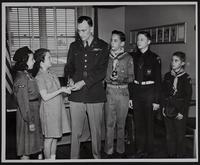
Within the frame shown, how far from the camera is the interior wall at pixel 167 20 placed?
1613 mm

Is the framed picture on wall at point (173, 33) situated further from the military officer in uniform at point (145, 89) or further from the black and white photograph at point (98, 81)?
the military officer in uniform at point (145, 89)

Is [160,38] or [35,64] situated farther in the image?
[160,38]

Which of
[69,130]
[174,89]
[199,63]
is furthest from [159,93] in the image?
[69,130]

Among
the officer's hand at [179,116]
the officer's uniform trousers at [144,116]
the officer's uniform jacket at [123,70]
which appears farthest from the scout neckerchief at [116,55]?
the officer's hand at [179,116]

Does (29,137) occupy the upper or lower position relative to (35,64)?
lower

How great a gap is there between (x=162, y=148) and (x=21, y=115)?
0.73m

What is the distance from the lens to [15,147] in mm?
1622

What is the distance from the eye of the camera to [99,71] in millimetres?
1651

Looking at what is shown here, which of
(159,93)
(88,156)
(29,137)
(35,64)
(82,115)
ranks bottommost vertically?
(88,156)

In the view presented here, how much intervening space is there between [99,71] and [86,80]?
0.08m

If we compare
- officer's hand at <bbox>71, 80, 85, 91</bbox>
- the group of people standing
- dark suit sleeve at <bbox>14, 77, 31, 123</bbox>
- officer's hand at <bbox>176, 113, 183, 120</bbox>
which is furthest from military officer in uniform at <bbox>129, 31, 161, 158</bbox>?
dark suit sleeve at <bbox>14, 77, 31, 123</bbox>

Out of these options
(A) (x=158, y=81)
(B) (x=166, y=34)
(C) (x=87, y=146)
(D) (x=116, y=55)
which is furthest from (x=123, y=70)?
(C) (x=87, y=146)

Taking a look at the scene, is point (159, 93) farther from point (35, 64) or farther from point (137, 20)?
point (35, 64)

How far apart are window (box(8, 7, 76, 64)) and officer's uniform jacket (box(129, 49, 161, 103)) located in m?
0.37
